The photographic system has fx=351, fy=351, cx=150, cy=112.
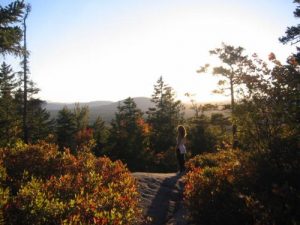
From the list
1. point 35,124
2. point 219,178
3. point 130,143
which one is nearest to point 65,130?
point 35,124

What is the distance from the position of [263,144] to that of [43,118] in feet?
132

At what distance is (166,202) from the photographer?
1065cm

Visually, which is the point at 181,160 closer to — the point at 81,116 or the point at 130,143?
the point at 130,143

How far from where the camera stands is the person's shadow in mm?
9468

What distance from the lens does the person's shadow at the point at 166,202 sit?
31.1 ft

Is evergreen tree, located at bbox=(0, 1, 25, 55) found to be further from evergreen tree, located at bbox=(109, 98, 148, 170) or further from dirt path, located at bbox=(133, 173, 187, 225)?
evergreen tree, located at bbox=(109, 98, 148, 170)

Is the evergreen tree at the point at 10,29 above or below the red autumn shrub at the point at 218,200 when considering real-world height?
above

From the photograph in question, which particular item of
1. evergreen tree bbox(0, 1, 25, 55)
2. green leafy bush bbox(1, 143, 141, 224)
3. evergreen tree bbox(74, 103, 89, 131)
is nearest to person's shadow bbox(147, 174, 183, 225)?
green leafy bush bbox(1, 143, 141, 224)

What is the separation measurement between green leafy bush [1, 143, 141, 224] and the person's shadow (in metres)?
1.18

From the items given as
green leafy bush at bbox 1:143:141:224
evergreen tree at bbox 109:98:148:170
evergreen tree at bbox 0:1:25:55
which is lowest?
evergreen tree at bbox 109:98:148:170

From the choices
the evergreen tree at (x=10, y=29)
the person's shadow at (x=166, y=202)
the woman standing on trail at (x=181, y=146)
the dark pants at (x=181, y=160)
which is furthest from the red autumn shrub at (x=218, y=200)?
the evergreen tree at (x=10, y=29)

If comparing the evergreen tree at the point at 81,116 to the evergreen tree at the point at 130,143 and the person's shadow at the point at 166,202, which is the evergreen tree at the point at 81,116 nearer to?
the evergreen tree at the point at 130,143

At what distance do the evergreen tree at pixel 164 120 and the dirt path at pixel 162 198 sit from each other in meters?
24.9

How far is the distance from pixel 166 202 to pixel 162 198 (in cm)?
31
